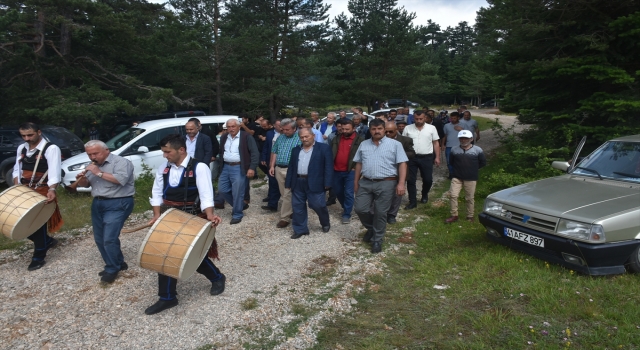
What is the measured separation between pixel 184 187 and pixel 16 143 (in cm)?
872

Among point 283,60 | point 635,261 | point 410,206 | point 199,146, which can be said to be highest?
point 283,60

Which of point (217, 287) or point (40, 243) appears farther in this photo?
point (40, 243)

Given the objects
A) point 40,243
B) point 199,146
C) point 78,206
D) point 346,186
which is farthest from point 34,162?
point 346,186

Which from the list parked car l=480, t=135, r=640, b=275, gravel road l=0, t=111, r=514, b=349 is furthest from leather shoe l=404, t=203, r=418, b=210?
parked car l=480, t=135, r=640, b=275

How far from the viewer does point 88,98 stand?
13773 millimetres

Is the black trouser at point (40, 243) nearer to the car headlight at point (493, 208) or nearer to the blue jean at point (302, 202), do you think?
the blue jean at point (302, 202)

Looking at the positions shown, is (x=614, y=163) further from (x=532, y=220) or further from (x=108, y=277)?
(x=108, y=277)

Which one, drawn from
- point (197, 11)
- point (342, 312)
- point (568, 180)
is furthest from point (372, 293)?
point (197, 11)

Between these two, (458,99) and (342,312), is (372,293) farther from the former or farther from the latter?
(458,99)

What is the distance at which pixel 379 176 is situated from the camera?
A: 5.85 meters

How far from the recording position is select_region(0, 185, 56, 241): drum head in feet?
16.2

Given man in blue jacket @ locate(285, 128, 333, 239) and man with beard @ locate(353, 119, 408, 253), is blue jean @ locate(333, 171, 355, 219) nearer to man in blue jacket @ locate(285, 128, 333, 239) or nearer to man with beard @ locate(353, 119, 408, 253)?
man in blue jacket @ locate(285, 128, 333, 239)

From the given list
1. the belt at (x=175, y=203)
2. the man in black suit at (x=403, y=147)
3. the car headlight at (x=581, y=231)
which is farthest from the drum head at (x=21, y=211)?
the car headlight at (x=581, y=231)

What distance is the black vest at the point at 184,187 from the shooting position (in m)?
4.45
